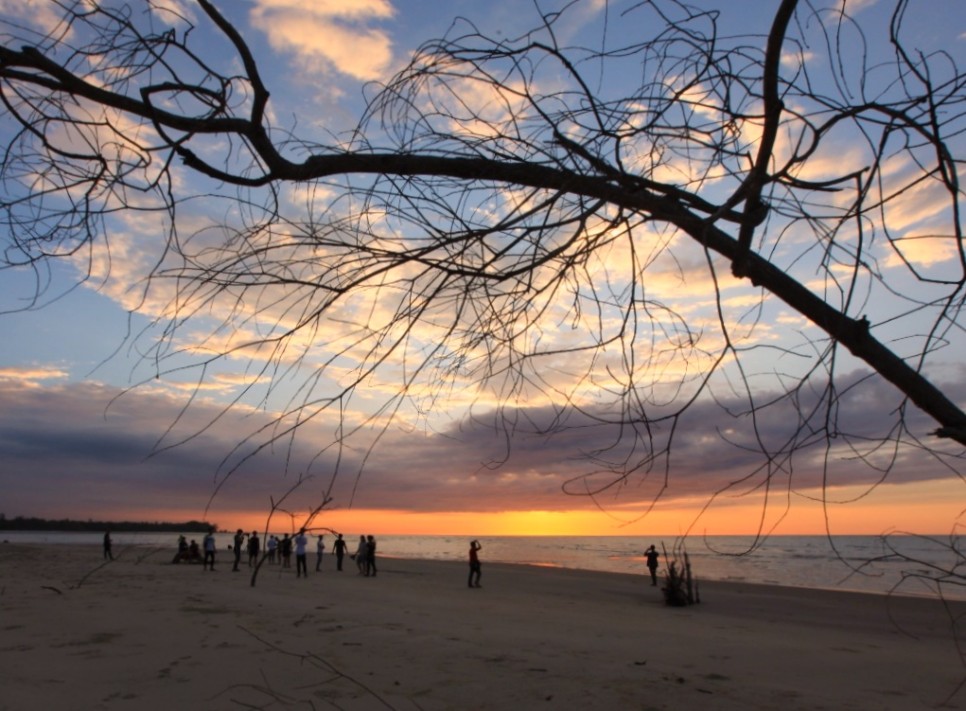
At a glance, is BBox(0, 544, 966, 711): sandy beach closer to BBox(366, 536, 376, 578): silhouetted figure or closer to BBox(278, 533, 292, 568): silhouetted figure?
BBox(278, 533, 292, 568): silhouetted figure

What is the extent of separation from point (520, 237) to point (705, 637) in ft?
35.7

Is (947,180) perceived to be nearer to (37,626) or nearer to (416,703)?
(416,703)

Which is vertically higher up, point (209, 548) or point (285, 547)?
point (285, 547)

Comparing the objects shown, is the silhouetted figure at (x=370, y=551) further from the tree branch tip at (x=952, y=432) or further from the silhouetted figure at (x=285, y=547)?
the tree branch tip at (x=952, y=432)

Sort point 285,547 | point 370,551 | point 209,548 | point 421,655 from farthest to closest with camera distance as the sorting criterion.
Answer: point 209,548
point 370,551
point 421,655
point 285,547

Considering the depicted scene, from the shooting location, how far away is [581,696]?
6.15 meters

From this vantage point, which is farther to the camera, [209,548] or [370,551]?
[209,548]

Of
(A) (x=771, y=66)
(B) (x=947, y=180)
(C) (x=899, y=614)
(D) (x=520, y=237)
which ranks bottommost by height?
(C) (x=899, y=614)

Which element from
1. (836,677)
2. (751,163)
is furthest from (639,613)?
(751,163)

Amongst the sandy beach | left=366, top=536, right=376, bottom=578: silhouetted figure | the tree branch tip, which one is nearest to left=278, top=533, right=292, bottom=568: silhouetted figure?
the sandy beach

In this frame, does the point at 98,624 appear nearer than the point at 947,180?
No

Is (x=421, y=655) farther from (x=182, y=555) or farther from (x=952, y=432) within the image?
(x=182, y=555)

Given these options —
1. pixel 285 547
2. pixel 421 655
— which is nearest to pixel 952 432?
pixel 285 547

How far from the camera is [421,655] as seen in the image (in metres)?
Answer: 7.80
